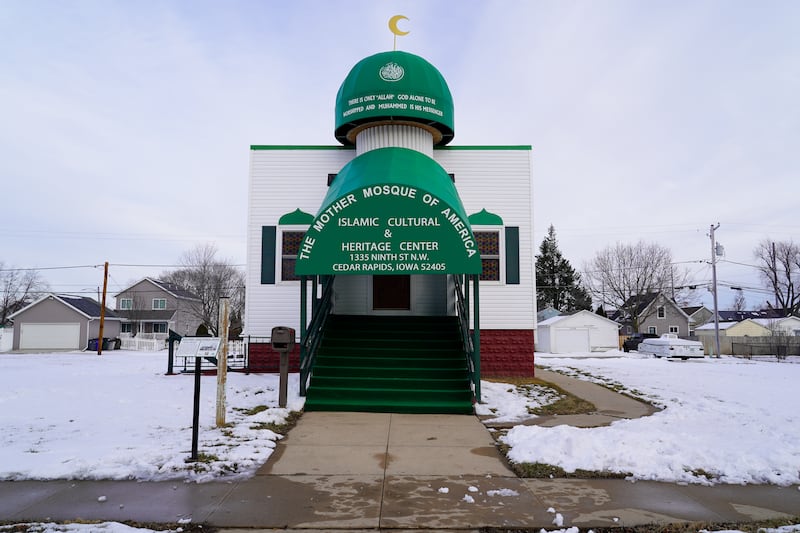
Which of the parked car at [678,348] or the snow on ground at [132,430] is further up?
the snow on ground at [132,430]

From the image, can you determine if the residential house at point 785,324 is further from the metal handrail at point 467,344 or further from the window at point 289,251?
the window at point 289,251

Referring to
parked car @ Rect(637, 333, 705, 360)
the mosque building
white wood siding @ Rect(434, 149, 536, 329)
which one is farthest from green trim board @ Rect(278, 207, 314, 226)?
parked car @ Rect(637, 333, 705, 360)

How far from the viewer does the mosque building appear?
29.0ft

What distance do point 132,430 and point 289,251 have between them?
23.3 ft

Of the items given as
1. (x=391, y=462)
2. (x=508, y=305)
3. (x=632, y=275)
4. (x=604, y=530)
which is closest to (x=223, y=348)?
(x=391, y=462)

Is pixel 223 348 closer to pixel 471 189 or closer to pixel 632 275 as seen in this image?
pixel 471 189

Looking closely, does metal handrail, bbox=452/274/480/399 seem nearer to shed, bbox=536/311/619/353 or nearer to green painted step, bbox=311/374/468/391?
green painted step, bbox=311/374/468/391

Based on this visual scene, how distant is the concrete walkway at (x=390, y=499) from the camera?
4.33 meters

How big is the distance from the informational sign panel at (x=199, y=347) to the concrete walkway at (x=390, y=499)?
1514 mm

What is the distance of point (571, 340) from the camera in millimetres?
41000

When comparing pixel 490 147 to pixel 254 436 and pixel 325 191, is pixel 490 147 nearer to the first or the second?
pixel 325 191

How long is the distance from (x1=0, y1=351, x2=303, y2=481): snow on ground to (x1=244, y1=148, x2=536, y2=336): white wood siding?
2537 millimetres

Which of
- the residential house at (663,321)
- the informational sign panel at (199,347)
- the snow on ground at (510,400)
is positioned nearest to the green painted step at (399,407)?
the snow on ground at (510,400)

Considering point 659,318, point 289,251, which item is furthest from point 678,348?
point 289,251
